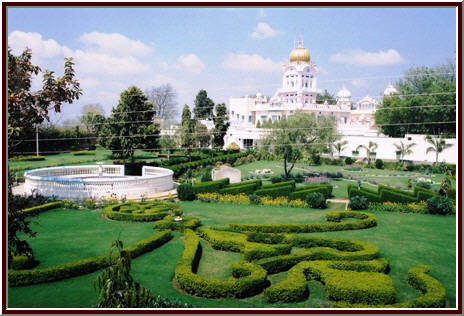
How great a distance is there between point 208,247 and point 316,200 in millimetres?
8157

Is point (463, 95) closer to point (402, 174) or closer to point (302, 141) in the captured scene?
point (302, 141)

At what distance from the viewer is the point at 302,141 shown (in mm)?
28875

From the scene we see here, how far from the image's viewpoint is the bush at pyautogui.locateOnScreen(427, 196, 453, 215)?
755 inches

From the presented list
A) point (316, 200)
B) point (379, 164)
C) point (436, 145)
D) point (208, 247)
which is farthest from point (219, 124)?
point (208, 247)

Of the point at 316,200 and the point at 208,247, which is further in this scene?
the point at 316,200

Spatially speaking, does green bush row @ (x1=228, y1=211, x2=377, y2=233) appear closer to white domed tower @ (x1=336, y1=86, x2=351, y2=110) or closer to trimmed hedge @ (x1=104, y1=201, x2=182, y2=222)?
trimmed hedge @ (x1=104, y1=201, x2=182, y2=222)

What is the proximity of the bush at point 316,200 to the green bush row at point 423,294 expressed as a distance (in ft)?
31.7

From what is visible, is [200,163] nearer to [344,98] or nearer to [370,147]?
[370,147]

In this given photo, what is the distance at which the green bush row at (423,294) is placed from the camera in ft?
28.9

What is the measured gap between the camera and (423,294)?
9836 millimetres

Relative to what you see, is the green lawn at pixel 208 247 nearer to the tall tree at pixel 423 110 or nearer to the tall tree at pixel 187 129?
the tall tree at pixel 187 129

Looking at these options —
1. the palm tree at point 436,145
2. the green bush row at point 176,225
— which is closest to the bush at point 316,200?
the green bush row at point 176,225

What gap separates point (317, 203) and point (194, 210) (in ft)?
18.4

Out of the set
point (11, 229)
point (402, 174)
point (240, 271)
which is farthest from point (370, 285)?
point (402, 174)
